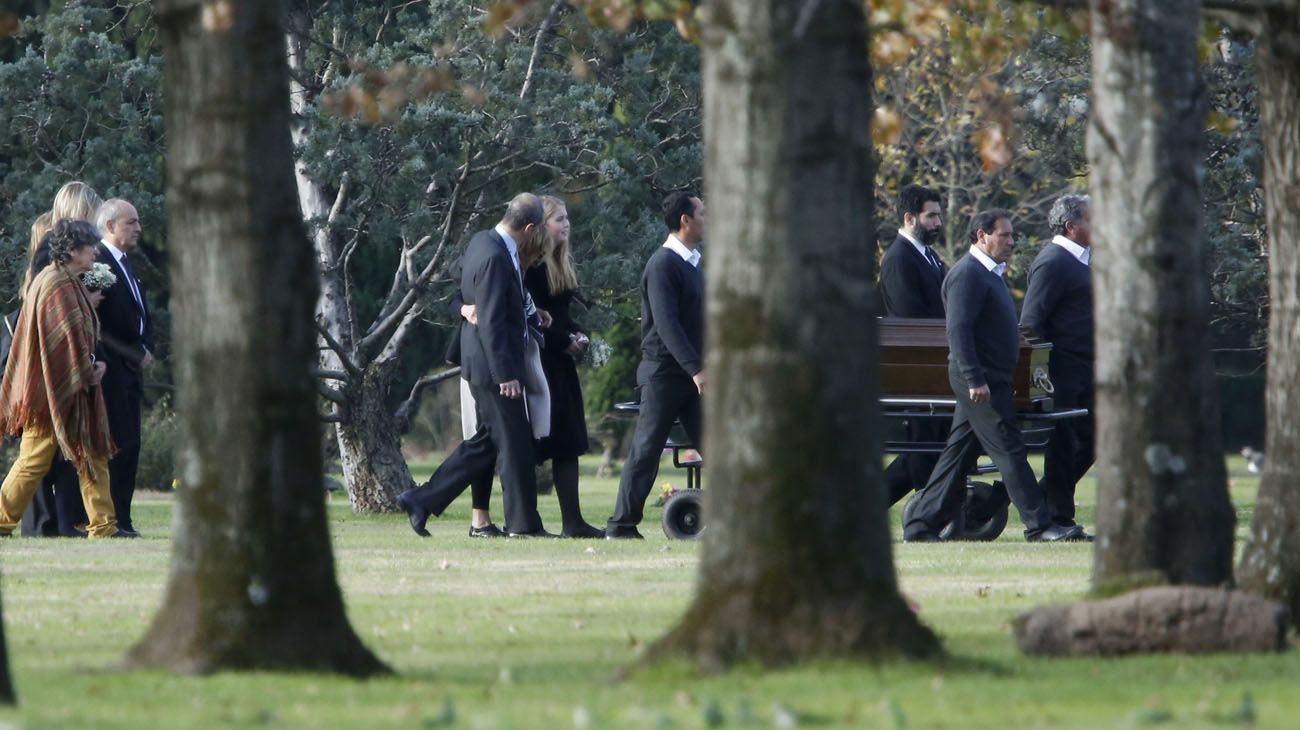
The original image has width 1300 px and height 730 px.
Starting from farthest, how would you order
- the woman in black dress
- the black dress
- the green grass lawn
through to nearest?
the black dress < the woman in black dress < the green grass lawn

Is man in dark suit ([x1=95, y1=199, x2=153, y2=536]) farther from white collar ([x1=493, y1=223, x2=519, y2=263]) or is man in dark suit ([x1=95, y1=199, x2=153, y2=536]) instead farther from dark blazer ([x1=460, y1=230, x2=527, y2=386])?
white collar ([x1=493, y1=223, x2=519, y2=263])

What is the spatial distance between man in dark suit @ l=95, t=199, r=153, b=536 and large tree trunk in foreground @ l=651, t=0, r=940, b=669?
9126mm

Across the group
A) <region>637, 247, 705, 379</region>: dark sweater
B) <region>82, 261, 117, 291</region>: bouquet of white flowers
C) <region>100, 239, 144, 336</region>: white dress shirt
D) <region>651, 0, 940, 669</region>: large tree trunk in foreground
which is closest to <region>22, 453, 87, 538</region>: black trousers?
<region>100, 239, 144, 336</region>: white dress shirt

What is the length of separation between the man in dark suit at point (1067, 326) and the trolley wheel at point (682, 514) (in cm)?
229

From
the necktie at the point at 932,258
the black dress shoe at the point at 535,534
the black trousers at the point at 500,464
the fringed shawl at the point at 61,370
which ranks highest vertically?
the necktie at the point at 932,258

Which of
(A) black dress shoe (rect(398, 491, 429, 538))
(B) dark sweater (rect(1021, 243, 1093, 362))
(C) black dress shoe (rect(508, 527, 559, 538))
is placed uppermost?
(B) dark sweater (rect(1021, 243, 1093, 362))

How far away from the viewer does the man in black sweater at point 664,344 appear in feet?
49.4

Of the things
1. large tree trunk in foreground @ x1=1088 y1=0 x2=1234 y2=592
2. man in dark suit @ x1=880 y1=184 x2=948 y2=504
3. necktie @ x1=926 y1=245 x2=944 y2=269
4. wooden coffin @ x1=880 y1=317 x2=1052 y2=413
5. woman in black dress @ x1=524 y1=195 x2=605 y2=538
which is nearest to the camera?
large tree trunk in foreground @ x1=1088 y1=0 x2=1234 y2=592

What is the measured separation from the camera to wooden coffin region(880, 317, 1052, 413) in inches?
608

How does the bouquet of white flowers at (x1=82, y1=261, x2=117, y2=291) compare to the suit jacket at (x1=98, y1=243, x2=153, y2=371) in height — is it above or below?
above

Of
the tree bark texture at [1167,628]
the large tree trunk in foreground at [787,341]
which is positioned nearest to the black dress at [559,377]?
the tree bark texture at [1167,628]

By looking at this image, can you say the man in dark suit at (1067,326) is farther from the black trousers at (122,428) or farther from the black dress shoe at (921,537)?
the black trousers at (122,428)

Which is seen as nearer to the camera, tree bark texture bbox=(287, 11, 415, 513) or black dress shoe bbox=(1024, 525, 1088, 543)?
black dress shoe bbox=(1024, 525, 1088, 543)

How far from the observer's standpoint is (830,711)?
6.48 m
